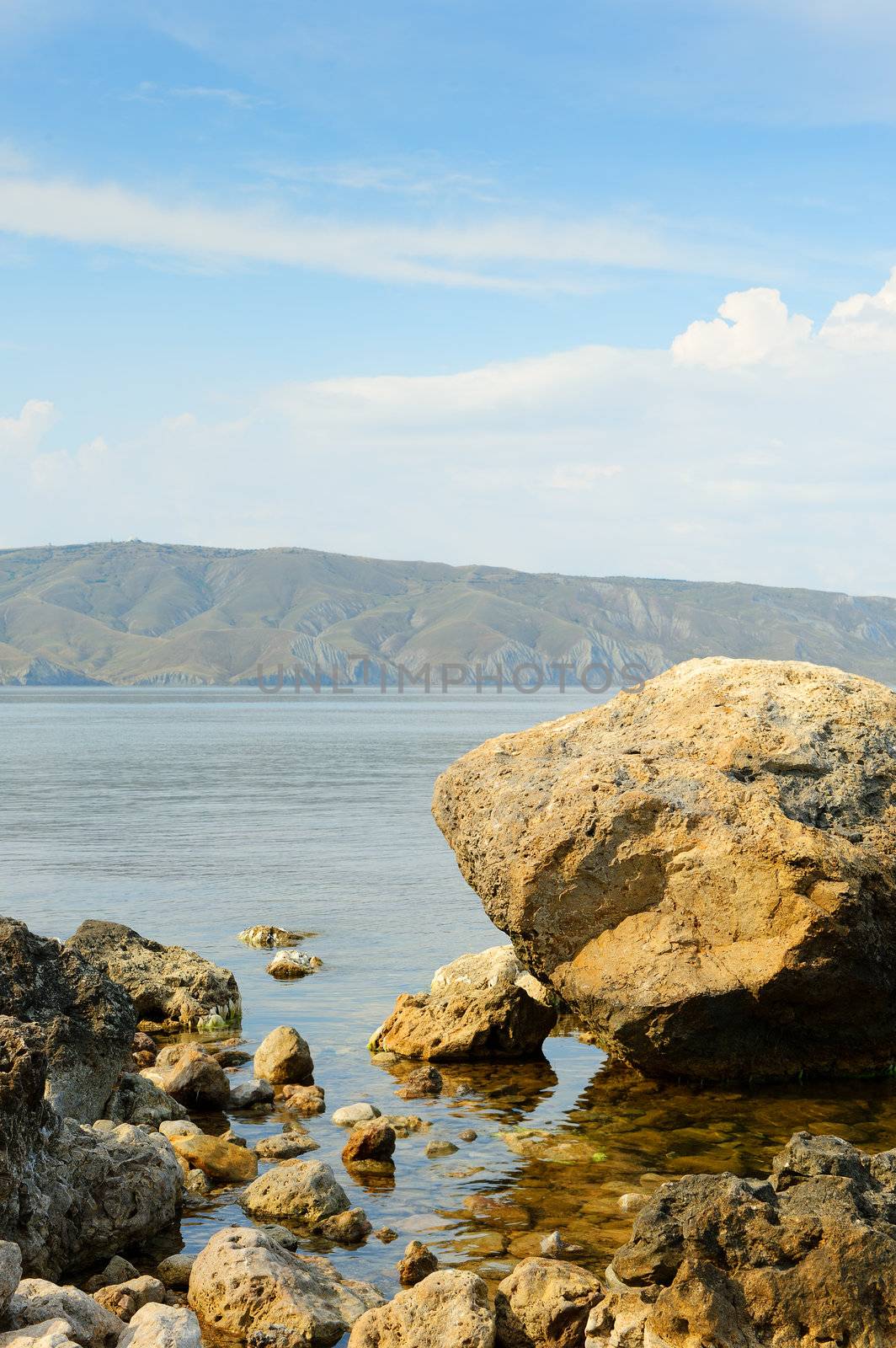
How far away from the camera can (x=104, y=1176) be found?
9.94 m

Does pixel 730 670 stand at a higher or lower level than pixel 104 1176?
higher

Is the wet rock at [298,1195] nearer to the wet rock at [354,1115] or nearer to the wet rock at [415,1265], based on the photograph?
the wet rock at [415,1265]

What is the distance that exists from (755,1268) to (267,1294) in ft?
10.4

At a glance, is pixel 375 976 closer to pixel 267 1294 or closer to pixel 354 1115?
pixel 354 1115

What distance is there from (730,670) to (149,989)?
29.5ft

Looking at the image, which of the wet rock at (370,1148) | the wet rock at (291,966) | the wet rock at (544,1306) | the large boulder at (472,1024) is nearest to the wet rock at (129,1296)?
the wet rock at (544,1306)

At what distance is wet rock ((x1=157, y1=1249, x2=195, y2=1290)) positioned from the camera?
9.24 m

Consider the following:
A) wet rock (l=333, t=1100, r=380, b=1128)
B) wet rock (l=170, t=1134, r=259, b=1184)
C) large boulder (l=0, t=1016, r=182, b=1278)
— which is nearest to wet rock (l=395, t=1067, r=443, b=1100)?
wet rock (l=333, t=1100, r=380, b=1128)

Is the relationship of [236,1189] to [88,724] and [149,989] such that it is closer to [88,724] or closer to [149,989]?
[149,989]

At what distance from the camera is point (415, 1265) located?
9.43 m

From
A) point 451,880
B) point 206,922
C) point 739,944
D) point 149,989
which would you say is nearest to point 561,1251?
point 739,944

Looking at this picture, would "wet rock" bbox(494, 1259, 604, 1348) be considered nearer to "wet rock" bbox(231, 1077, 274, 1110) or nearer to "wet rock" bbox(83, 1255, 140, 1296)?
"wet rock" bbox(83, 1255, 140, 1296)

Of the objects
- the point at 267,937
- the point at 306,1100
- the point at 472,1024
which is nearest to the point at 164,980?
the point at 472,1024

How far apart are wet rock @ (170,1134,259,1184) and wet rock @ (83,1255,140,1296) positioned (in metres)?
1.94
